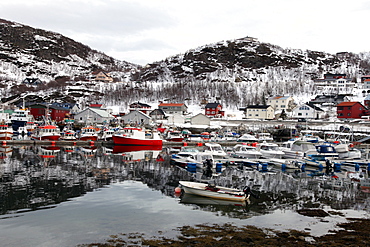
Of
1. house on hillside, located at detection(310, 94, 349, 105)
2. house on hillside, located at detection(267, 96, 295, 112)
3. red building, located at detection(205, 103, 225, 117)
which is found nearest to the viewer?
red building, located at detection(205, 103, 225, 117)

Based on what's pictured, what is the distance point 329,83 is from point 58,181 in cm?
12124

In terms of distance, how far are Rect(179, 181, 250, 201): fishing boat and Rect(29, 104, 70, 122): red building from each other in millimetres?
70619

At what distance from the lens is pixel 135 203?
16.7 meters

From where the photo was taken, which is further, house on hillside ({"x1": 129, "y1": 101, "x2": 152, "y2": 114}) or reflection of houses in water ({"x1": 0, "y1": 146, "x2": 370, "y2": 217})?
house on hillside ({"x1": 129, "y1": 101, "x2": 152, "y2": 114})

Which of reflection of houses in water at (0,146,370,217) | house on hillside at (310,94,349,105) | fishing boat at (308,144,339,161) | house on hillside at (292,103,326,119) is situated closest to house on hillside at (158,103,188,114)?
house on hillside at (292,103,326,119)

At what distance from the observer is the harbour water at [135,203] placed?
41.1 feet

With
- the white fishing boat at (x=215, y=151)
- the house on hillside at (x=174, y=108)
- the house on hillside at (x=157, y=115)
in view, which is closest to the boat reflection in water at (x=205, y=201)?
the white fishing boat at (x=215, y=151)

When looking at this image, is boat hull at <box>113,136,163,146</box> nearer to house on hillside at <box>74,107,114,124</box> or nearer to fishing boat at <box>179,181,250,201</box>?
fishing boat at <box>179,181,250,201</box>

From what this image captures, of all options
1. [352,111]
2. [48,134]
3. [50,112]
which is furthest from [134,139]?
[352,111]

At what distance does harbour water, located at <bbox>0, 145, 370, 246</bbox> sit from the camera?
41.1ft

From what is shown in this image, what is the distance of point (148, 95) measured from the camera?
381 feet

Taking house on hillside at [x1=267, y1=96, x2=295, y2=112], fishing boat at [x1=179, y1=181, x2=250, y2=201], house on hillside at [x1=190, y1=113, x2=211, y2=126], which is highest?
house on hillside at [x1=267, y1=96, x2=295, y2=112]

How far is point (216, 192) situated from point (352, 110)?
68.9 m

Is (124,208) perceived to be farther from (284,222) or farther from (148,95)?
(148,95)
